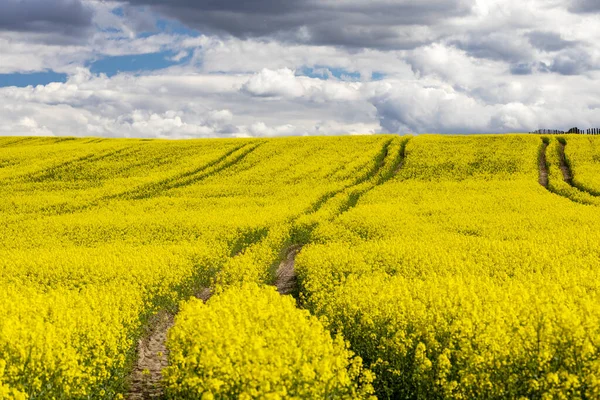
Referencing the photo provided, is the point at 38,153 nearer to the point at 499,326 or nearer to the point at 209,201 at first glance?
the point at 209,201

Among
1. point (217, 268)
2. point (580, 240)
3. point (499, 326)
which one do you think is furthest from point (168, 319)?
point (580, 240)

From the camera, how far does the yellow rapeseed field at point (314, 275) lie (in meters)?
10.0

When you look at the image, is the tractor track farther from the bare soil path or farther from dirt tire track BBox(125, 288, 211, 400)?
the bare soil path

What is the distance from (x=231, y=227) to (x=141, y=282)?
11410 millimetres

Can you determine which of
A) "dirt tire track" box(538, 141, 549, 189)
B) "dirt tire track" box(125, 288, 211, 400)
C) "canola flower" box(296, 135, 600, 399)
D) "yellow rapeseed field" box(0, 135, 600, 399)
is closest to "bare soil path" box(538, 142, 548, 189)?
"dirt tire track" box(538, 141, 549, 189)

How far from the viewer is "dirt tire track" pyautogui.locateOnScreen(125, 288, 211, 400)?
13.9 metres

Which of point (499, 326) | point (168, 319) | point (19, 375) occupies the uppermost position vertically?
point (499, 326)

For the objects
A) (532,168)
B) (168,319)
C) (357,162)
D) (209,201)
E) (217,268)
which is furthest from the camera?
(357,162)

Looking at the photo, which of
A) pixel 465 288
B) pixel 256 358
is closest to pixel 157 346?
pixel 465 288

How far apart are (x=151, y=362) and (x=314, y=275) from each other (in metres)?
5.70

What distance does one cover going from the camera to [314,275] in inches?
770

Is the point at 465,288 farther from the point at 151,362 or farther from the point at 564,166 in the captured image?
the point at 564,166

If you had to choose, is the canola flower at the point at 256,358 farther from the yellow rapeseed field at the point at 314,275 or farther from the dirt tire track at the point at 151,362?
the dirt tire track at the point at 151,362

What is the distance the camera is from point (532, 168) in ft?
168
